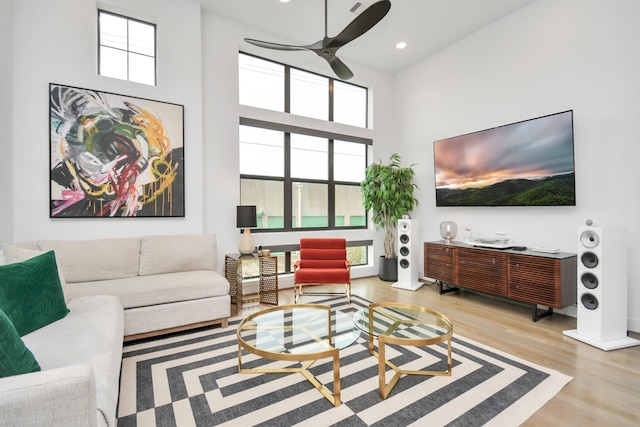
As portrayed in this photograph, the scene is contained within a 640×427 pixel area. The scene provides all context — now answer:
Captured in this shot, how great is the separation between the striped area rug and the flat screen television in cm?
210

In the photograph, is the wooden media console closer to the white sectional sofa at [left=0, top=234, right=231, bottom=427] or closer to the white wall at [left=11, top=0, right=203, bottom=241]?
the white sectional sofa at [left=0, top=234, right=231, bottom=427]

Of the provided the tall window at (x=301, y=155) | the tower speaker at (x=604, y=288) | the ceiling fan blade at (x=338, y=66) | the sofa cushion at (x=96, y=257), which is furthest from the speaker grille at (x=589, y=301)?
the sofa cushion at (x=96, y=257)

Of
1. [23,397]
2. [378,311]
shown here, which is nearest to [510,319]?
[378,311]

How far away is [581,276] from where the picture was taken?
2.78 meters

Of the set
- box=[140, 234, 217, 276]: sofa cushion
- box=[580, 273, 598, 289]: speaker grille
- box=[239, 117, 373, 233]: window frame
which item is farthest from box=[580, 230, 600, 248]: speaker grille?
box=[140, 234, 217, 276]: sofa cushion

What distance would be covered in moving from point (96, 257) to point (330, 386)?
8.53ft

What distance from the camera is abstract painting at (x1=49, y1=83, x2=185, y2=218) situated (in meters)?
3.01

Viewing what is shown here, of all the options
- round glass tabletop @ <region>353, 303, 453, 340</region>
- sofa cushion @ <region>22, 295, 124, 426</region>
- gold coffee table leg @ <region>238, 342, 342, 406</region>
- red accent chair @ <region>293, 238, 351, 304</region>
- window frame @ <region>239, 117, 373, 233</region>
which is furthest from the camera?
window frame @ <region>239, 117, 373, 233</region>

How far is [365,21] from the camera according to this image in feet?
7.75

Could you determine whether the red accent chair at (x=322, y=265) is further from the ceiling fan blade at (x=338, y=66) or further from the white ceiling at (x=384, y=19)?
the white ceiling at (x=384, y=19)

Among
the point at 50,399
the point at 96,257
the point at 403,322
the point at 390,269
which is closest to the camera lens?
the point at 50,399

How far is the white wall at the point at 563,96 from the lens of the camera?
2.94 metres

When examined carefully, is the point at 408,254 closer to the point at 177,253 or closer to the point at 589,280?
the point at 589,280

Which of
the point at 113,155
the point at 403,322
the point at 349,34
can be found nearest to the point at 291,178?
the point at 113,155
